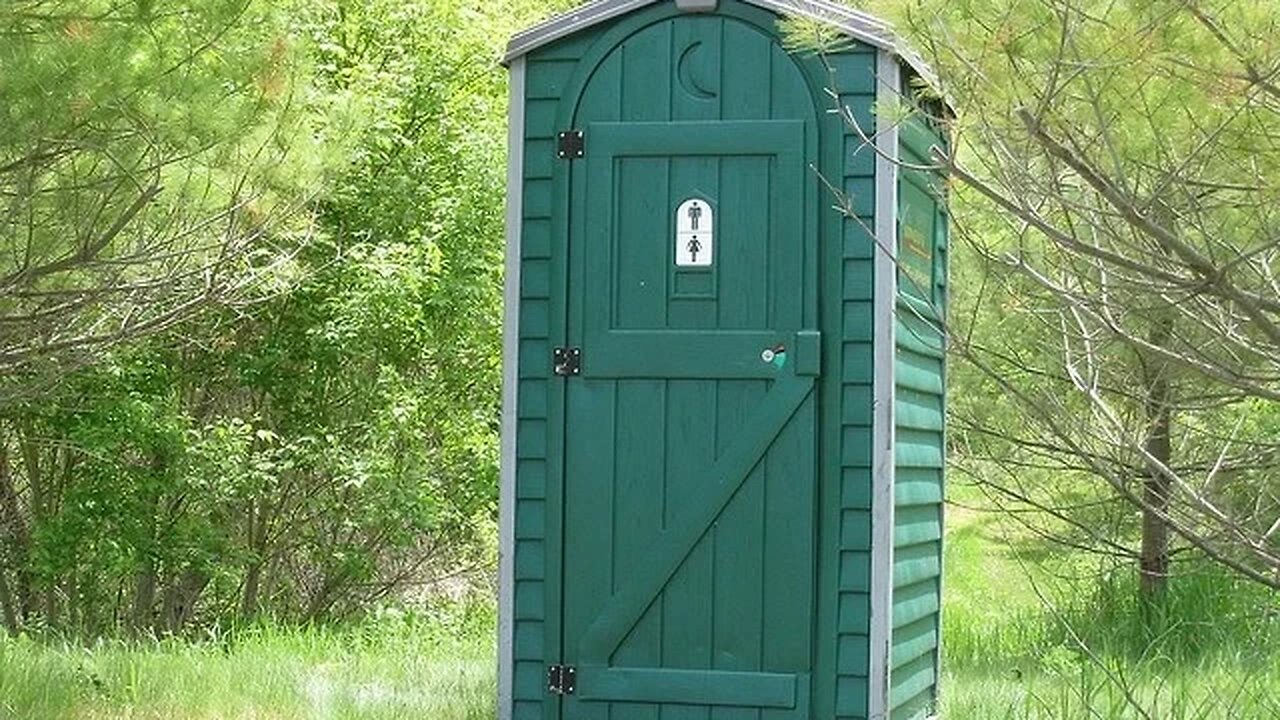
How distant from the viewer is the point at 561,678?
6.36 m

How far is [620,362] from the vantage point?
629cm

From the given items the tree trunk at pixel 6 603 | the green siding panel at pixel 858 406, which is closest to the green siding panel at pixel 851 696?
the green siding panel at pixel 858 406

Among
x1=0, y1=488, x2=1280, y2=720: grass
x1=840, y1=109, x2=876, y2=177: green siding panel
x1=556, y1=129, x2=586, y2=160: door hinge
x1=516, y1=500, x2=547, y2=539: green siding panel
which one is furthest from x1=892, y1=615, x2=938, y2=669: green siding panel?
x1=556, y1=129, x2=586, y2=160: door hinge

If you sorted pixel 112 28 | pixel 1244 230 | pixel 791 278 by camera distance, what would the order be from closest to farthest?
pixel 1244 230 < pixel 112 28 < pixel 791 278

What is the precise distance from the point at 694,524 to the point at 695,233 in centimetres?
86

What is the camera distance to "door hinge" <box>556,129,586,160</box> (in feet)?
20.9

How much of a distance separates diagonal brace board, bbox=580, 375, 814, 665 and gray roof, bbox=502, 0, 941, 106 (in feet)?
3.25

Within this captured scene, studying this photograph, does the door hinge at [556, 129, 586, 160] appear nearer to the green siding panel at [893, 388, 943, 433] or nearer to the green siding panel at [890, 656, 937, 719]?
the green siding panel at [893, 388, 943, 433]

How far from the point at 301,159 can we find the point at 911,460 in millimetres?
2197

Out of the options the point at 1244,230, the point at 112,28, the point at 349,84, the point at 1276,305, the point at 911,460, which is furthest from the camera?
the point at 349,84

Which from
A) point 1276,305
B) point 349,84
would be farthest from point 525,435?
point 349,84

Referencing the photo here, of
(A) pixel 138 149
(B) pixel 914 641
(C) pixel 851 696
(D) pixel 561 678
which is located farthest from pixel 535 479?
(A) pixel 138 149

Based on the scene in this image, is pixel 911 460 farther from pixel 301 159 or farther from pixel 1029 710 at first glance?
pixel 301 159

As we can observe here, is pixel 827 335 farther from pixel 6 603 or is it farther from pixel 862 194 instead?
pixel 6 603
